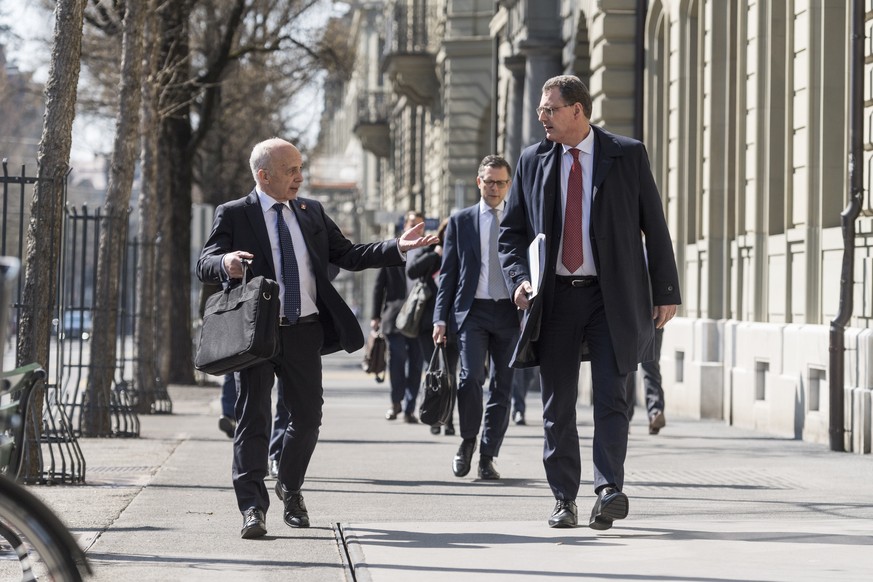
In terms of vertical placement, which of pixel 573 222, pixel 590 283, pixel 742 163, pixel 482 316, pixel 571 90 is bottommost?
pixel 482 316

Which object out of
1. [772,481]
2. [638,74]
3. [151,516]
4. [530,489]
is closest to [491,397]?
[530,489]

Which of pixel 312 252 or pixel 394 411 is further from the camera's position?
pixel 394 411

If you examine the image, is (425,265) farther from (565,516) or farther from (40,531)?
(40,531)

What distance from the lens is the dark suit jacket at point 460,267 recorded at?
1029 cm

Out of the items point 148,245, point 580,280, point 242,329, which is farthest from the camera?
point 148,245

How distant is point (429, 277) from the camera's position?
556 inches

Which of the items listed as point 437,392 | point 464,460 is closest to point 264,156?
point 437,392

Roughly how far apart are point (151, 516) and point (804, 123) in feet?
25.5

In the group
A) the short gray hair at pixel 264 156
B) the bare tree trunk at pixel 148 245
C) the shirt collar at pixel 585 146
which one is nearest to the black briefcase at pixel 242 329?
the short gray hair at pixel 264 156

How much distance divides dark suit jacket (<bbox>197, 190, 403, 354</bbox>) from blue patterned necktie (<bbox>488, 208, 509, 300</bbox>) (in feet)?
8.40

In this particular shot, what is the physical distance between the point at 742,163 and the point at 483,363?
713 cm

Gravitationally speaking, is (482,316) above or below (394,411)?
above

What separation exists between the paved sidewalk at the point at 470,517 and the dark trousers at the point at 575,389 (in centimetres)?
28

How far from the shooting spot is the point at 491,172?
10.2 m
